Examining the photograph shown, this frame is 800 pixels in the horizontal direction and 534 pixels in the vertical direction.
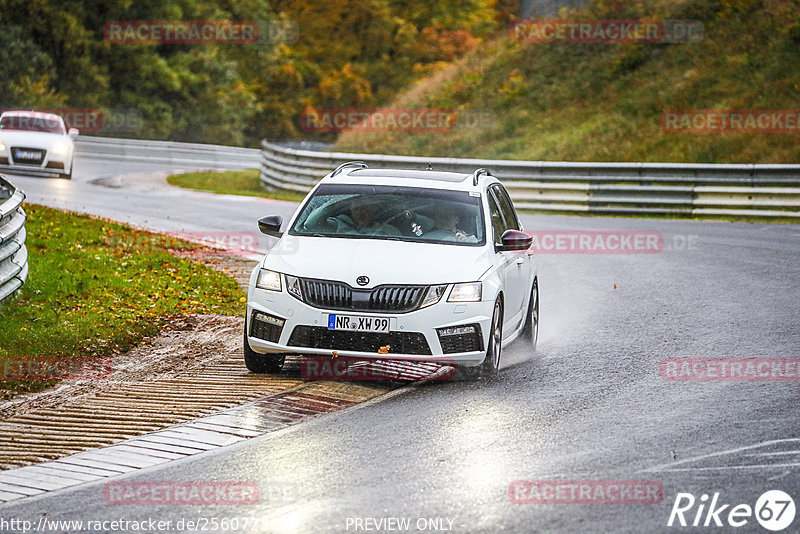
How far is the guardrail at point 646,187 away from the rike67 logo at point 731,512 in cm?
1904

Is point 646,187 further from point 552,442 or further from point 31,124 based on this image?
point 552,442

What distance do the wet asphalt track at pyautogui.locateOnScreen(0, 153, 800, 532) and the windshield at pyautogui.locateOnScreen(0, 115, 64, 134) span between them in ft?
64.7

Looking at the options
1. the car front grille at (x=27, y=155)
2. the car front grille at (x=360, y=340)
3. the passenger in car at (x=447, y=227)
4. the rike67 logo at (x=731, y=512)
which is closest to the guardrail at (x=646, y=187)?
the car front grille at (x=27, y=155)

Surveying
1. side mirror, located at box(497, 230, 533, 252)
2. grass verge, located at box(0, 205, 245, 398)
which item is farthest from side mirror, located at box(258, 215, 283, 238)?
side mirror, located at box(497, 230, 533, 252)

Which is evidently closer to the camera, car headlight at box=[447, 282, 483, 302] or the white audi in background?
car headlight at box=[447, 282, 483, 302]

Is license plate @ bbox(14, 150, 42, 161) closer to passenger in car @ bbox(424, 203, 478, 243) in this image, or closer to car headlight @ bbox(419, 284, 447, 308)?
passenger in car @ bbox(424, 203, 478, 243)

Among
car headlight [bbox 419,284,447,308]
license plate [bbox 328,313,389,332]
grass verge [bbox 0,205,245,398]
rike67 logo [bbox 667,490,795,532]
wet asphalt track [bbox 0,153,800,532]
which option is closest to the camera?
rike67 logo [bbox 667,490,795,532]

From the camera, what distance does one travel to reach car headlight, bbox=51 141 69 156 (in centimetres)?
2981

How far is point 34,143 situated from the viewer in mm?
29125

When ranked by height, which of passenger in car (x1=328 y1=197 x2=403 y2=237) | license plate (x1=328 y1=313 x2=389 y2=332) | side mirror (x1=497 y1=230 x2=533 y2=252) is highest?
passenger in car (x1=328 y1=197 x2=403 y2=237)

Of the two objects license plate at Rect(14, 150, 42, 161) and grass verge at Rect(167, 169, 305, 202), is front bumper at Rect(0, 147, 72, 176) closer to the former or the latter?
license plate at Rect(14, 150, 42, 161)

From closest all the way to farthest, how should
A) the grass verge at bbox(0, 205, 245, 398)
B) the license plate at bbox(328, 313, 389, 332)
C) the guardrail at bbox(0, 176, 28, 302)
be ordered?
the license plate at bbox(328, 313, 389, 332) → the grass verge at bbox(0, 205, 245, 398) → the guardrail at bbox(0, 176, 28, 302)

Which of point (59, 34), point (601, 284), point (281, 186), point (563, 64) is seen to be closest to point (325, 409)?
point (601, 284)

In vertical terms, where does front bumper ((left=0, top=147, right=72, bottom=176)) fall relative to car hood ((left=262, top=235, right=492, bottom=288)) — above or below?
below
